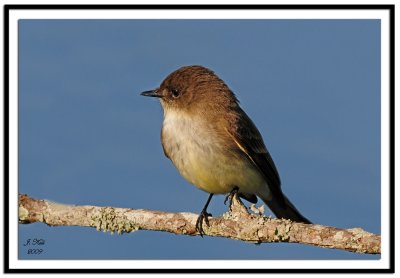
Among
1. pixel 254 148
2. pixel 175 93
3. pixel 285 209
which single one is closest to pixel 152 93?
pixel 175 93

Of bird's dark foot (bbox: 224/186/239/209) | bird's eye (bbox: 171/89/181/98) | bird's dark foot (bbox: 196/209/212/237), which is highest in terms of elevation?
bird's eye (bbox: 171/89/181/98)

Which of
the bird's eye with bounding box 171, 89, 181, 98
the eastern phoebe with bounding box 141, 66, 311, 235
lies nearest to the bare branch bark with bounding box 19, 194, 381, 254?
the eastern phoebe with bounding box 141, 66, 311, 235

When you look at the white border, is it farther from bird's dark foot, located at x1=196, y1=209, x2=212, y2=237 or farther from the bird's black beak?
the bird's black beak
